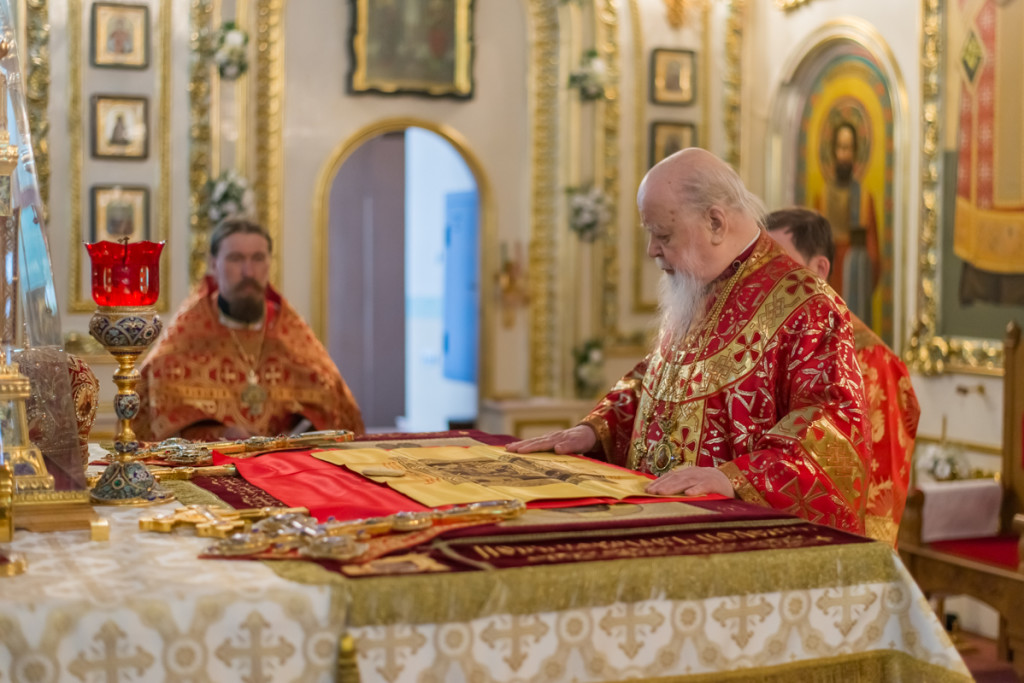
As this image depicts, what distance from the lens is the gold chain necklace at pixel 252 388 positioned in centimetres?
554

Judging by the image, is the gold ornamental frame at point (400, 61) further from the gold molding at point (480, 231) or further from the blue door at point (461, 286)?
the blue door at point (461, 286)

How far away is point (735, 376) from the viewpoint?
10.5ft

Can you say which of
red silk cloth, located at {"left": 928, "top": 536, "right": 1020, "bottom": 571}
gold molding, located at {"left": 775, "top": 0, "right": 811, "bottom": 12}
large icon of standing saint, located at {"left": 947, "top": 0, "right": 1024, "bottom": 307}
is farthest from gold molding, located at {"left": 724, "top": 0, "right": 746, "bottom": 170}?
red silk cloth, located at {"left": 928, "top": 536, "right": 1020, "bottom": 571}

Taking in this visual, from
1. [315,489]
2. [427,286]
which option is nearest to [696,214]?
[315,489]

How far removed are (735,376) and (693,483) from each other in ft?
1.92

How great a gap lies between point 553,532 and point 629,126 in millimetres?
7169

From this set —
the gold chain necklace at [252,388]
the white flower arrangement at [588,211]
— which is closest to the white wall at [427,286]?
the white flower arrangement at [588,211]

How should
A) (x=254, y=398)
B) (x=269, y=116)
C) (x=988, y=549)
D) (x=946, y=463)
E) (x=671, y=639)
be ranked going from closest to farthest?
(x=671, y=639) < (x=254, y=398) < (x=988, y=549) < (x=946, y=463) < (x=269, y=116)

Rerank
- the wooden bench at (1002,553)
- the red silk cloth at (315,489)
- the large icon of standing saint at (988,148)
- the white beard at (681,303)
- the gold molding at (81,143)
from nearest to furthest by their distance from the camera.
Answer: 1. the red silk cloth at (315,489)
2. the white beard at (681,303)
3. the wooden bench at (1002,553)
4. the large icon of standing saint at (988,148)
5. the gold molding at (81,143)

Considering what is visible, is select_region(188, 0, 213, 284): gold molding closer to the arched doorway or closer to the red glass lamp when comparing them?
the arched doorway

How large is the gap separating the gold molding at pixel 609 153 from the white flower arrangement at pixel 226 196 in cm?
253

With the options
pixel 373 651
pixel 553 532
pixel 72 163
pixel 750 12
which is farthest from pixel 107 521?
pixel 750 12

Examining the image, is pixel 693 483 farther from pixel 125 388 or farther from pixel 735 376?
pixel 125 388

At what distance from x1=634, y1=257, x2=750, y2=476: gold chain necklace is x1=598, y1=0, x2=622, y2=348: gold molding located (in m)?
5.57
